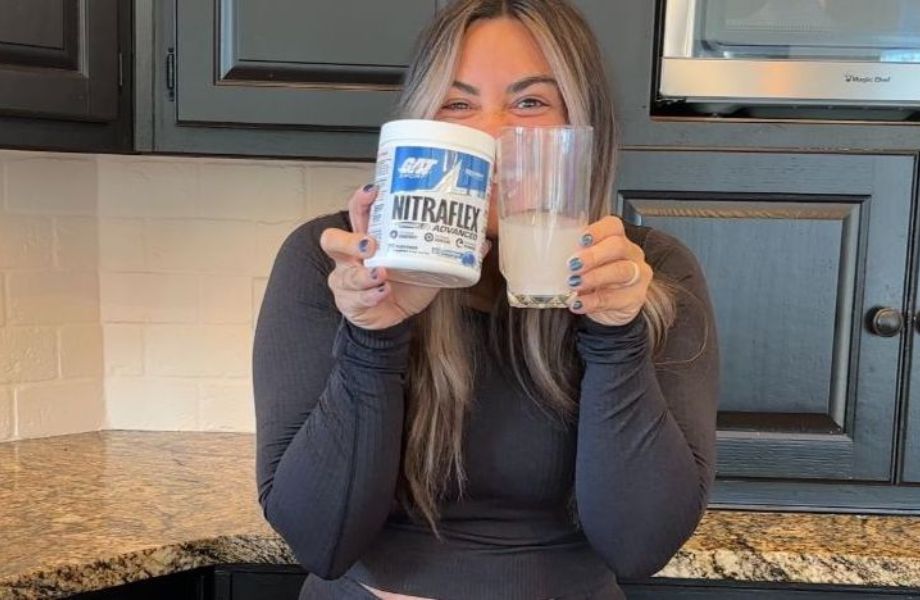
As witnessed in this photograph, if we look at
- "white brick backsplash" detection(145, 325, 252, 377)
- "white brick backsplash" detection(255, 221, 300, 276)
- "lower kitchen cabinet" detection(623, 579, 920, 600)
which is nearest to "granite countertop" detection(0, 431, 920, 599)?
"lower kitchen cabinet" detection(623, 579, 920, 600)

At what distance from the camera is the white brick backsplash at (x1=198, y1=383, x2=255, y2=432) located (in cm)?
175

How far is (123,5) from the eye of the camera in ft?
4.31

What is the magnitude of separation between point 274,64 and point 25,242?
61 centimetres

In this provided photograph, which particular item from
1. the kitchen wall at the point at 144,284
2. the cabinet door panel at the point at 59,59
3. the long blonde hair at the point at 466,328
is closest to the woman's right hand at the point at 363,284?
the long blonde hair at the point at 466,328

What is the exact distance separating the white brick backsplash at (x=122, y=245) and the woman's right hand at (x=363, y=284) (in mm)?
985

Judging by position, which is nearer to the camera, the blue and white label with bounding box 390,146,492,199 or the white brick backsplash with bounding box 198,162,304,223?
the blue and white label with bounding box 390,146,492,199

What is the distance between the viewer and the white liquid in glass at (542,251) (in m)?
0.77

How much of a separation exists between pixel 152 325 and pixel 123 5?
2.01 ft

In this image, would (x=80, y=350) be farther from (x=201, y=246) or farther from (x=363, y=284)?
(x=363, y=284)

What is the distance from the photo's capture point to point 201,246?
1.71 metres

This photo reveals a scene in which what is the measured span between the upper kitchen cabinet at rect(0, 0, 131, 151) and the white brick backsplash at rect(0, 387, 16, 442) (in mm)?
542

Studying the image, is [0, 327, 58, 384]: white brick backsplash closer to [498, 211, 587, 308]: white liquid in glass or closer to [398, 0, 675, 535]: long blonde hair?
[398, 0, 675, 535]: long blonde hair

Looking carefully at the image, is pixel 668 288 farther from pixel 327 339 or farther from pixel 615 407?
pixel 327 339

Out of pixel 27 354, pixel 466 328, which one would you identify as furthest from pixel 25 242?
pixel 466 328
